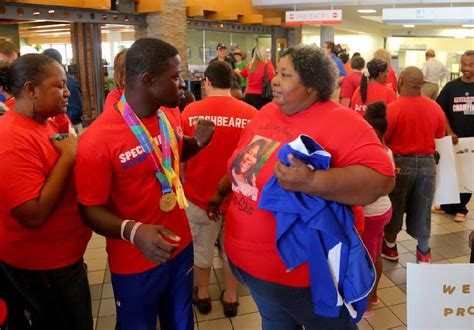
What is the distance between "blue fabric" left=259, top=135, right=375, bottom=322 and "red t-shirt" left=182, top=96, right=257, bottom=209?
1237 millimetres

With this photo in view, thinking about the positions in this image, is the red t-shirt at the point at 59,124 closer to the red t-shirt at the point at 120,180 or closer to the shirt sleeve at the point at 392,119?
the red t-shirt at the point at 120,180

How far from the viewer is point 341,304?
1458 mm

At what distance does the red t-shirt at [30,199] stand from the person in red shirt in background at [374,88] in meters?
3.11

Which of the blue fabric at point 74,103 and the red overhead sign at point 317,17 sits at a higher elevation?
the red overhead sign at point 317,17

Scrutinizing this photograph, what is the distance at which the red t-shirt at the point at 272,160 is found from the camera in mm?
1416

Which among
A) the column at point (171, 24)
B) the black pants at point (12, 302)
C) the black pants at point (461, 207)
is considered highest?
the column at point (171, 24)

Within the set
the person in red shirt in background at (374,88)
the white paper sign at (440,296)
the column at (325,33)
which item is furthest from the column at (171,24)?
the white paper sign at (440,296)

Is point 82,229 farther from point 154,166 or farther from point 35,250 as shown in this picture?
point 154,166

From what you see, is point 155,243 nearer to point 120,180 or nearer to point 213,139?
point 120,180

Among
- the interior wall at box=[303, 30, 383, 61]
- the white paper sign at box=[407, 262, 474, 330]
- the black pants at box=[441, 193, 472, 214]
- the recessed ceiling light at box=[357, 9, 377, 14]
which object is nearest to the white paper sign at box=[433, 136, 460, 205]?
the black pants at box=[441, 193, 472, 214]

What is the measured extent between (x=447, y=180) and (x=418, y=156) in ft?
1.56

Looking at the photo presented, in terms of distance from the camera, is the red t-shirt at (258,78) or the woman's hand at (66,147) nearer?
the woman's hand at (66,147)

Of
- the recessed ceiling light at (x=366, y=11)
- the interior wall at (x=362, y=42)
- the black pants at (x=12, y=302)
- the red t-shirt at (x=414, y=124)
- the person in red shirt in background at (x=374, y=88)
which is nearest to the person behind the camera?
the black pants at (x=12, y=302)

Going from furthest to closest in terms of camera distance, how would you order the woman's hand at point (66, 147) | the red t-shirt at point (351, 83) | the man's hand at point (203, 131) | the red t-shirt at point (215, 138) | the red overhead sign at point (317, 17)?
→ the red overhead sign at point (317, 17), the red t-shirt at point (351, 83), the red t-shirt at point (215, 138), the man's hand at point (203, 131), the woman's hand at point (66, 147)
